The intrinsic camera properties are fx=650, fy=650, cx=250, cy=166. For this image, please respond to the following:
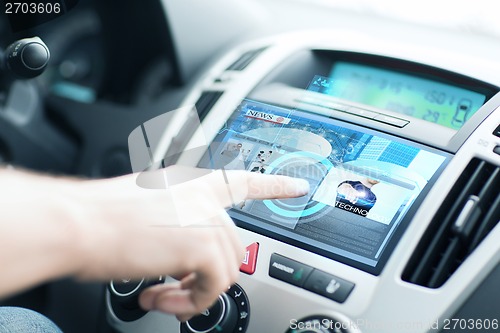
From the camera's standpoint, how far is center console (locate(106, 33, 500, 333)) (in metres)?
0.87

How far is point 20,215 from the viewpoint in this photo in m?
0.55

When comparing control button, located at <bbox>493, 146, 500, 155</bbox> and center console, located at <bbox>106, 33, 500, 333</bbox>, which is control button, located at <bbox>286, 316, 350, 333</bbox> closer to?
center console, located at <bbox>106, 33, 500, 333</bbox>

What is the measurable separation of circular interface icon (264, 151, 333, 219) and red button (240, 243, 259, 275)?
0.23 ft

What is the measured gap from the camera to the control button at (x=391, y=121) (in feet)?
3.38

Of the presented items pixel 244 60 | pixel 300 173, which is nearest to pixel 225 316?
pixel 300 173

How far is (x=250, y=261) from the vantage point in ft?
3.08

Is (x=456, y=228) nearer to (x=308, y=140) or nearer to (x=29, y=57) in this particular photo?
(x=308, y=140)

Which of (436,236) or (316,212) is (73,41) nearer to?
(316,212)

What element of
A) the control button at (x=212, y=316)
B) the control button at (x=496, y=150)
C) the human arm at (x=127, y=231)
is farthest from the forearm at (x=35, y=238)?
the control button at (x=496, y=150)

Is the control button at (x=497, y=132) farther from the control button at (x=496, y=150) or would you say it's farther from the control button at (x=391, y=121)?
the control button at (x=391, y=121)

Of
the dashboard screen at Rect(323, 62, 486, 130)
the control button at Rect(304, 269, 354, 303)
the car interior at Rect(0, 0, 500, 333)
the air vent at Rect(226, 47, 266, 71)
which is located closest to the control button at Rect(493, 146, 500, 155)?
the car interior at Rect(0, 0, 500, 333)

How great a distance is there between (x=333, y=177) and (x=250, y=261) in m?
0.18

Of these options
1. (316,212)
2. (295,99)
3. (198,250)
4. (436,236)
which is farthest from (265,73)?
(198,250)

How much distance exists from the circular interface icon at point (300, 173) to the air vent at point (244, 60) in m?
0.30
